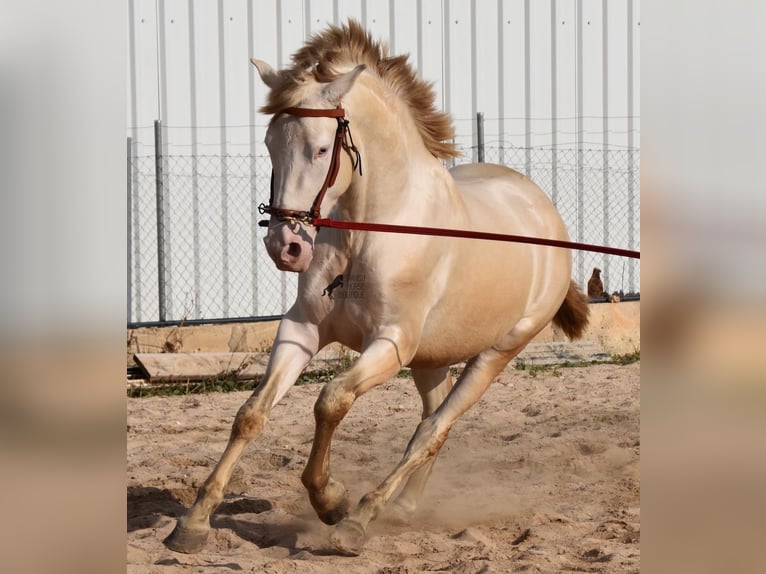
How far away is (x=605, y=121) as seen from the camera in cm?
873

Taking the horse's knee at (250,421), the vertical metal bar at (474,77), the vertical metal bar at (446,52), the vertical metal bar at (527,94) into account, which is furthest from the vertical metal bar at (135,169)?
the horse's knee at (250,421)

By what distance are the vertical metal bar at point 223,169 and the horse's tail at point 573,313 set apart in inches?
132

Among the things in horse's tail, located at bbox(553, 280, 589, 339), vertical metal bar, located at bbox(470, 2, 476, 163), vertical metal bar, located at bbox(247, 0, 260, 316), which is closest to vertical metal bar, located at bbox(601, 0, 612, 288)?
vertical metal bar, located at bbox(470, 2, 476, 163)

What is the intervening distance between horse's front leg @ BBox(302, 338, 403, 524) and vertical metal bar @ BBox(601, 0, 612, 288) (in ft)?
18.0

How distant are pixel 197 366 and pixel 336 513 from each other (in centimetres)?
344

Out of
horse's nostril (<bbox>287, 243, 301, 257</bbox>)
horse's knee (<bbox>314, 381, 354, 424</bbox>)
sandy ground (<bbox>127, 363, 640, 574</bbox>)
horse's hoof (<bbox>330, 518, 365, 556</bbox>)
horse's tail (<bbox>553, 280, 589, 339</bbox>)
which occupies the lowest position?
sandy ground (<bbox>127, 363, 640, 574</bbox>)

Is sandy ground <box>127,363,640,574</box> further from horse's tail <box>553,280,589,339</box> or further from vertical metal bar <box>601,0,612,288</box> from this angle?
vertical metal bar <box>601,0,612,288</box>

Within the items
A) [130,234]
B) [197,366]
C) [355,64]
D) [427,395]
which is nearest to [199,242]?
[130,234]

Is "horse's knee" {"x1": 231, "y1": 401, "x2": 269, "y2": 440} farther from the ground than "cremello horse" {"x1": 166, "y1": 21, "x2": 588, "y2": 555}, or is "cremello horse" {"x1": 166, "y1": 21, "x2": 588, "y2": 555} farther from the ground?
"cremello horse" {"x1": 166, "y1": 21, "x2": 588, "y2": 555}

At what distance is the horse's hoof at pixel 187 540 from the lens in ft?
10.8

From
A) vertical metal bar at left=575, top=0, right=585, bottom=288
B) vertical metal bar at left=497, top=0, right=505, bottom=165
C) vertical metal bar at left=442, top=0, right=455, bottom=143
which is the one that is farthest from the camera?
vertical metal bar at left=575, top=0, right=585, bottom=288

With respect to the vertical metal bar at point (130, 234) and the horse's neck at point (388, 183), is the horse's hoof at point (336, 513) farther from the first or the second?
the vertical metal bar at point (130, 234)

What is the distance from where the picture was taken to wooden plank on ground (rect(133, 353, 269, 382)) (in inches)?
267
